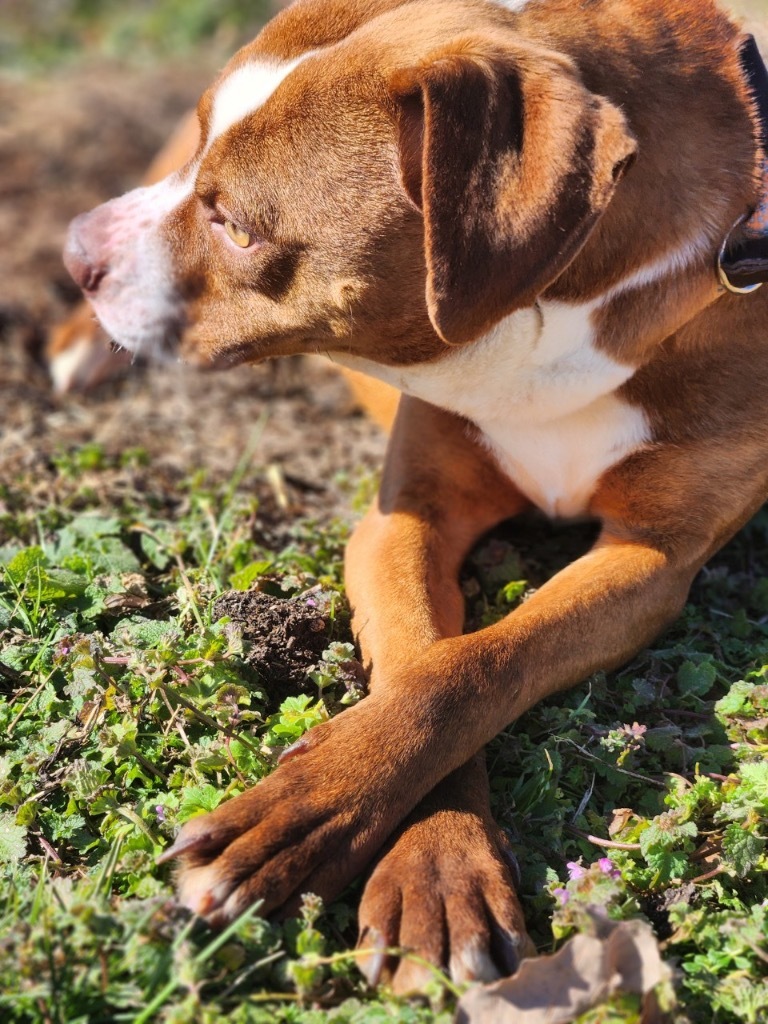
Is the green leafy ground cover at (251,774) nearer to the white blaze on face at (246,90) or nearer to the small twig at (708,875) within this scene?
the small twig at (708,875)

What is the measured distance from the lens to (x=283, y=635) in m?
2.84

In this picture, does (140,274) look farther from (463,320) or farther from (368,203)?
(463,320)

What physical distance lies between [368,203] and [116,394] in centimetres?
258

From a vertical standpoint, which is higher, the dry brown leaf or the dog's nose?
the dog's nose

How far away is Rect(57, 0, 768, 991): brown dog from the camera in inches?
89.7

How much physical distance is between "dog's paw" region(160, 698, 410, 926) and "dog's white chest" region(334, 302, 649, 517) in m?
0.99

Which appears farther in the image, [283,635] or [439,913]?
[283,635]

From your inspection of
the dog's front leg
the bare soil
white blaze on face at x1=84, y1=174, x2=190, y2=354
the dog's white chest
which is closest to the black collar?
the dog's white chest

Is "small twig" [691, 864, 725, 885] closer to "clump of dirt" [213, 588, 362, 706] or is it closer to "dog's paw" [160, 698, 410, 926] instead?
"dog's paw" [160, 698, 410, 926]

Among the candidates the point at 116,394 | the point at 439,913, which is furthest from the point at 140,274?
the point at 116,394

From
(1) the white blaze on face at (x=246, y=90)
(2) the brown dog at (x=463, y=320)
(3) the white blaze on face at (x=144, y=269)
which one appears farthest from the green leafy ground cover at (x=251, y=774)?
(1) the white blaze on face at (x=246, y=90)

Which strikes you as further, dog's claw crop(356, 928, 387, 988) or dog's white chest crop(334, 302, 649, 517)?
dog's white chest crop(334, 302, 649, 517)

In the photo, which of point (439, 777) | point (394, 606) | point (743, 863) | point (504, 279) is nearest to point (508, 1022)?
point (439, 777)

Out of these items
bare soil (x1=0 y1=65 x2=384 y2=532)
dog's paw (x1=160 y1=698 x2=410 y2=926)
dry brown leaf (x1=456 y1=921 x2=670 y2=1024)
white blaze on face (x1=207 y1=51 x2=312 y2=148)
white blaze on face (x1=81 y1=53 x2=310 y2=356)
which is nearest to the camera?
dry brown leaf (x1=456 y1=921 x2=670 y2=1024)
